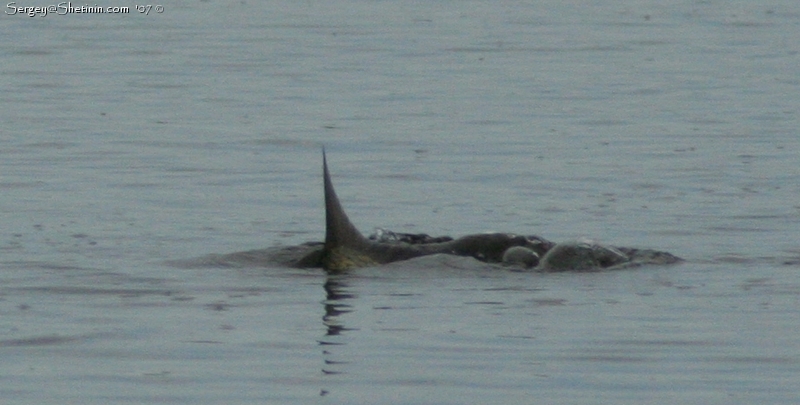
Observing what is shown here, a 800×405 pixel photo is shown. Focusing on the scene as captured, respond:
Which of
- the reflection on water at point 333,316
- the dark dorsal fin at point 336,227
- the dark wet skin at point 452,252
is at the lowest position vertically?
the reflection on water at point 333,316

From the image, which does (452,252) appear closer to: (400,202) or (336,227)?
(336,227)

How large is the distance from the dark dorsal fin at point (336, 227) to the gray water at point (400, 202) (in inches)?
8.3

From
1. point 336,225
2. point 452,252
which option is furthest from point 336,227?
point 452,252

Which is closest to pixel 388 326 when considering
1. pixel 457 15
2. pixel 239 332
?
pixel 239 332

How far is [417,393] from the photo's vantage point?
A: 7.93 meters

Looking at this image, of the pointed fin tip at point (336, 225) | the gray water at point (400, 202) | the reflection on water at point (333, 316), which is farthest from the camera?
the pointed fin tip at point (336, 225)

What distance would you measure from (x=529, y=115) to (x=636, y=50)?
5678 mm

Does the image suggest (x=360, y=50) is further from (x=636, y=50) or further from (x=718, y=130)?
(x=718, y=130)

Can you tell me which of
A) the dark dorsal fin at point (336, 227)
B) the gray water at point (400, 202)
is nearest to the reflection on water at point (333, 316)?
the gray water at point (400, 202)

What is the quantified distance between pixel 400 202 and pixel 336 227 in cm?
287

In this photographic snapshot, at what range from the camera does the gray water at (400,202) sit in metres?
8.47

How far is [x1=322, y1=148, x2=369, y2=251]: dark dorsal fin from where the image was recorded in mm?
10602

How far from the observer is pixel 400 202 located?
1369cm

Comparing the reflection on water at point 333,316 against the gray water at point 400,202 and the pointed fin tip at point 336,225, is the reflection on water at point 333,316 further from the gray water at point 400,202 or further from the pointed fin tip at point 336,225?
the pointed fin tip at point 336,225
